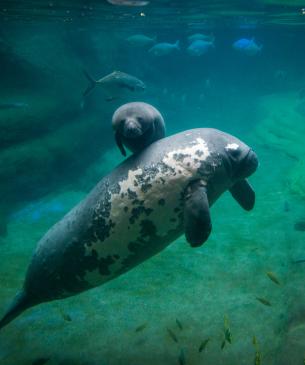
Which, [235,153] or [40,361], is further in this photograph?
[40,361]

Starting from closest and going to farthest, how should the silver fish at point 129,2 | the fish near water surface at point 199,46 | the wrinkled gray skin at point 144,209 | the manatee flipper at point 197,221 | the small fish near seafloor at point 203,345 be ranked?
1. the manatee flipper at point 197,221
2. the wrinkled gray skin at point 144,209
3. the small fish near seafloor at point 203,345
4. the silver fish at point 129,2
5. the fish near water surface at point 199,46

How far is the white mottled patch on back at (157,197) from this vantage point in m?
4.28

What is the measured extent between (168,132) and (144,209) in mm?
19087

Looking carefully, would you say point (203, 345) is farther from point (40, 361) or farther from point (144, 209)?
point (40, 361)

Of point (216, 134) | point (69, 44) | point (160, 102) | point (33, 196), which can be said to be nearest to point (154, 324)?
point (216, 134)

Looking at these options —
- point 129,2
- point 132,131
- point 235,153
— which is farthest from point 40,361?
point 129,2

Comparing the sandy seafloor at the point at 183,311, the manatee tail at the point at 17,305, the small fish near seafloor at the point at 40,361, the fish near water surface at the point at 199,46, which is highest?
the fish near water surface at the point at 199,46

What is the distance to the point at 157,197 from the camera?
14.1 feet

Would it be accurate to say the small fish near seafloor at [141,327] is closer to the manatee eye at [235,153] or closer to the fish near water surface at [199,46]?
the manatee eye at [235,153]

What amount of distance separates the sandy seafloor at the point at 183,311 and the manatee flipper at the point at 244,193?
5.85 feet

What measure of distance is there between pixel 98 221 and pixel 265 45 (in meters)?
28.8

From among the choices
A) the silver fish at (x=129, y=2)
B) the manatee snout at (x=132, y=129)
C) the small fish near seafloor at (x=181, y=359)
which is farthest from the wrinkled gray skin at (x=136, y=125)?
the silver fish at (x=129, y=2)

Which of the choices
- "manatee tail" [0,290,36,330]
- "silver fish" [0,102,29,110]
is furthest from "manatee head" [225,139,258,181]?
"silver fish" [0,102,29,110]

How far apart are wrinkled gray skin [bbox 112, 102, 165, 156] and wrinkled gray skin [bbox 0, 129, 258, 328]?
215 mm
